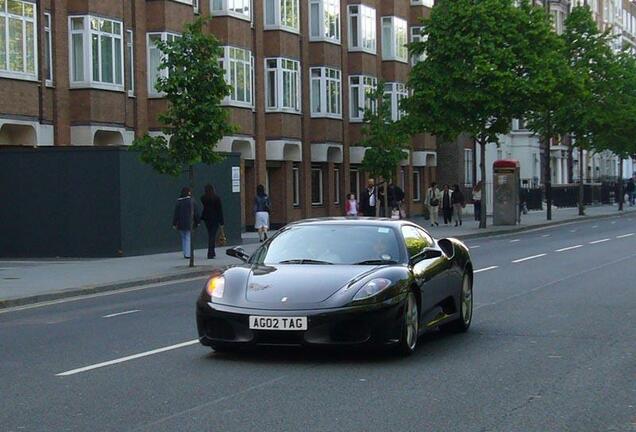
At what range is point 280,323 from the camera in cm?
1116

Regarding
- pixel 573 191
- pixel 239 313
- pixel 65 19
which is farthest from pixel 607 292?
pixel 573 191

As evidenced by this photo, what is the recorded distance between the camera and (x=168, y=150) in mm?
27094

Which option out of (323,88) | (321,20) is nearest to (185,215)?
(323,88)

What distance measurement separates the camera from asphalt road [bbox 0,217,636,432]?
8.73 metres

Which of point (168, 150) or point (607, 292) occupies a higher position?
point (168, 150)

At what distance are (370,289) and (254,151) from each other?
1356 inches

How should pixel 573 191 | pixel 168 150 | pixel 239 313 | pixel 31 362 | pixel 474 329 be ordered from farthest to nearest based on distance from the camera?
pixel 573 191
pixel 168 150
pixel 474 329
pixel 31 362
pixel 239 313

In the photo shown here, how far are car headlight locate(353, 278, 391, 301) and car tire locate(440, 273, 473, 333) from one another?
245 cm

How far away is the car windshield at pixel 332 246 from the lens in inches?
484

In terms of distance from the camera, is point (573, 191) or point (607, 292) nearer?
point (607, 292)

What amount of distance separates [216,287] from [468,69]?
3521 centimetres

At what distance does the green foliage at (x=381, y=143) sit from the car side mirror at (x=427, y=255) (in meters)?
30.3

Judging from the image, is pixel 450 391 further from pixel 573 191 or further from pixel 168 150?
pixel 573 191

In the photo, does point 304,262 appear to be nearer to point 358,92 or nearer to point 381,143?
point 381,143
